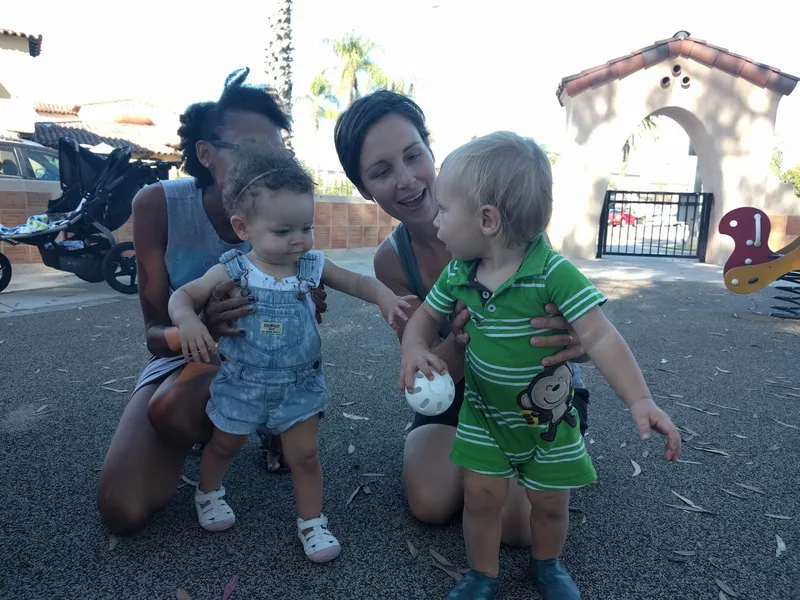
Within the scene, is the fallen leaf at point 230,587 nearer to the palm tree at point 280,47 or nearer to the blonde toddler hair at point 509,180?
the blonde toddler hair at point 509,180

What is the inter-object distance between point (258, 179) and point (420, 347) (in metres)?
0.79

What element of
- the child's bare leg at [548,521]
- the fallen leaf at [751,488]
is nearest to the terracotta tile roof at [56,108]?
the child's bare leg at [548,521]

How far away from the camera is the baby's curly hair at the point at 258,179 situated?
190 centimetres

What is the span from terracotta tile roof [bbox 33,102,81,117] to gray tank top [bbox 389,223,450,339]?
109 ft

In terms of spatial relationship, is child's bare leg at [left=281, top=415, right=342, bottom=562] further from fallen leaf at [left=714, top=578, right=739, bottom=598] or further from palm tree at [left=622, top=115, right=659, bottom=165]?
palm tree at [left=622, top=115, right=659, bottom=165]

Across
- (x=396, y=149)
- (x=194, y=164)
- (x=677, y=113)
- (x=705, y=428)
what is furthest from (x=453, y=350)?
(x=677, y=113)

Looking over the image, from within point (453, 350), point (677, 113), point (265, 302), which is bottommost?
point (453, 350)

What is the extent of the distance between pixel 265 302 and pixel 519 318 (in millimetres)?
880

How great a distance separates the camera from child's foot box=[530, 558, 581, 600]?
1.69 m

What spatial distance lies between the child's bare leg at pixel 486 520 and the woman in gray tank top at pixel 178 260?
916 millimetres

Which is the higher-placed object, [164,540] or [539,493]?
[539,493]

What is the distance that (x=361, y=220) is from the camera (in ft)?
39.7

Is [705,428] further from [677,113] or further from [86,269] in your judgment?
[677,113]

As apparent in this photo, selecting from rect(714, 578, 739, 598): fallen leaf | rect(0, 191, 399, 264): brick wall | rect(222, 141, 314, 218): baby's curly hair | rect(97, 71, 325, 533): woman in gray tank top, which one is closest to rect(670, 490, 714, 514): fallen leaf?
rect(714, 578, 739, 598): fallen leaf
